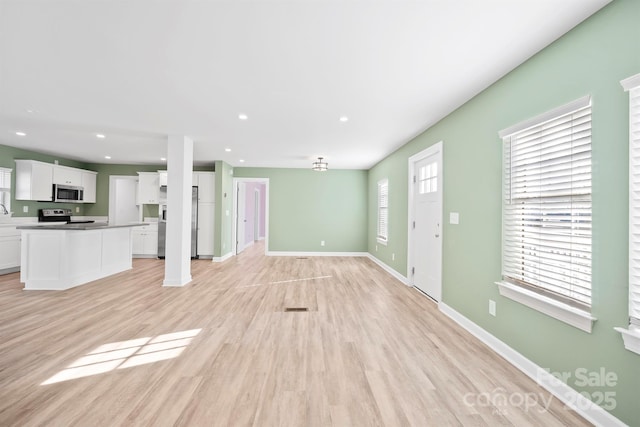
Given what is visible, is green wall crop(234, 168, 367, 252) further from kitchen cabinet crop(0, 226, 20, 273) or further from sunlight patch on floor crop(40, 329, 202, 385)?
sunlight patch on floor crop(40, 329, 202, 385)

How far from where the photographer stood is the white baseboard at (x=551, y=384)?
1.60 metres

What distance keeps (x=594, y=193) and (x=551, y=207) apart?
329mm

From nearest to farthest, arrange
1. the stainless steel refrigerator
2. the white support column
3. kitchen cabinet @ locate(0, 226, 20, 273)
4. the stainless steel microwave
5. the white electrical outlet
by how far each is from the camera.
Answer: the white electrical outlet → the white support column → kitchen cabinet @ locate(0, 226, 20, 273) → the stainless steel microwave → the stainless steel refrigerator

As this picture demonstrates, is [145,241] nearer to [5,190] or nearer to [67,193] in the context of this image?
[67,193]

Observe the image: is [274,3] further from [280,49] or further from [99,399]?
[99,399]

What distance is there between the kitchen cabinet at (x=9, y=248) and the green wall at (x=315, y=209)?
15.0 feet

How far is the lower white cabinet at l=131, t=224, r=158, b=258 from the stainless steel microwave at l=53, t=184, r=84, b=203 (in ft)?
4.87

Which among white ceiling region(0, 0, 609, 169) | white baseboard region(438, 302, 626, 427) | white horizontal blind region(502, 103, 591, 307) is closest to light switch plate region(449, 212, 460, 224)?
white horizontal blind region(502, 103, 591, 307)

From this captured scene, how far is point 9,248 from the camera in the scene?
5195mm

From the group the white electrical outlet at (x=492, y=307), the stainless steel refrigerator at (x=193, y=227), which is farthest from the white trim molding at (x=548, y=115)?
the stainless steel refrigerator at (x=193, y=227)

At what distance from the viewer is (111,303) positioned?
3.65 m

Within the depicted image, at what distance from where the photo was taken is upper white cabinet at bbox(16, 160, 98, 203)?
18.6ft

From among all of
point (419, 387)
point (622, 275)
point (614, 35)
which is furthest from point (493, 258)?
point (614, 35)

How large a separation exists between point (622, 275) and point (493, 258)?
110cm
